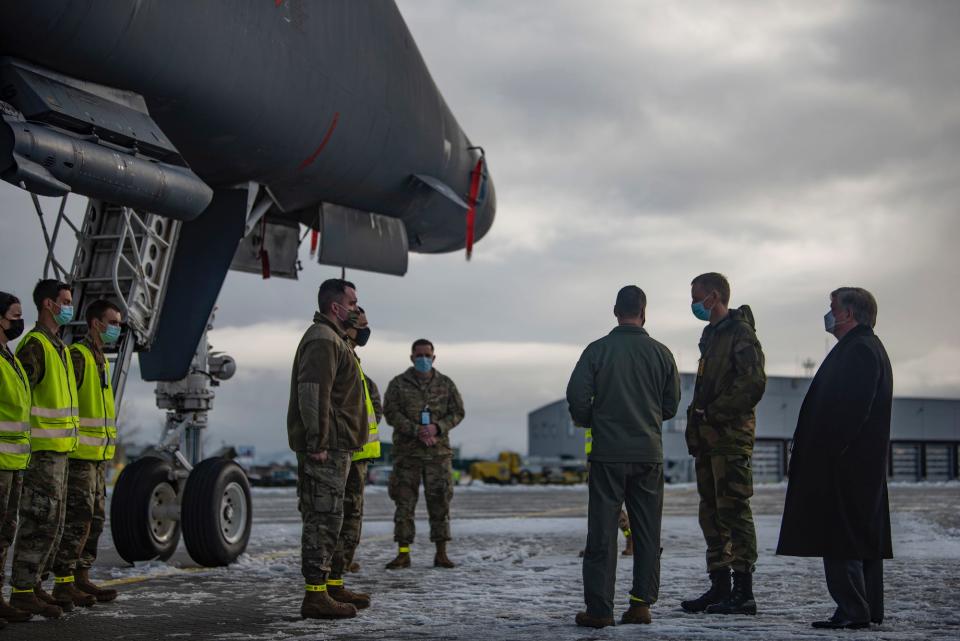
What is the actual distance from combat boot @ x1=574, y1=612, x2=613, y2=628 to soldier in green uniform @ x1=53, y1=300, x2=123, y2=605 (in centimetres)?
336

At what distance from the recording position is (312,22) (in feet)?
28.2

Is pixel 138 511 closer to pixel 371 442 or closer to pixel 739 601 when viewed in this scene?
pixel 371 442

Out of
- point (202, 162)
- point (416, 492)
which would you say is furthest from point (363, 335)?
point (202, 162)

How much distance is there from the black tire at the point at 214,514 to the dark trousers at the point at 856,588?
546 cm

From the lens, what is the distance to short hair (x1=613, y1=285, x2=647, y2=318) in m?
6.19

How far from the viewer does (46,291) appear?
21.8ft

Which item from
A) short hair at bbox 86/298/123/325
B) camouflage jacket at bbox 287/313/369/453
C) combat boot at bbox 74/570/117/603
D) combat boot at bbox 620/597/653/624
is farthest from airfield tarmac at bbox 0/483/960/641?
short hair at bbox 86/298/123/325

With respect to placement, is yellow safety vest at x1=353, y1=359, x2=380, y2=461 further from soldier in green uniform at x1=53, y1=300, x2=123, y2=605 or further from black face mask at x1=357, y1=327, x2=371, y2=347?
soldier in green uniform at x1=53, y1=300, x2=123, y2=605

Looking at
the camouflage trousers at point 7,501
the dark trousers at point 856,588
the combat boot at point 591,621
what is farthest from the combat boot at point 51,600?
the dark trousers at point 856,588

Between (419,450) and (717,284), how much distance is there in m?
3.90

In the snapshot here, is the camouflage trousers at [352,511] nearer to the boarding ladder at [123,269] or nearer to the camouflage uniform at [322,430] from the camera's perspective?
the camouflage uniform at [322,430]

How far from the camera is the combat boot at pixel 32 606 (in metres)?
6.18

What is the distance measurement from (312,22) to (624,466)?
4.96 meters

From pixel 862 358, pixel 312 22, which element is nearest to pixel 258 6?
pixel 312 22
